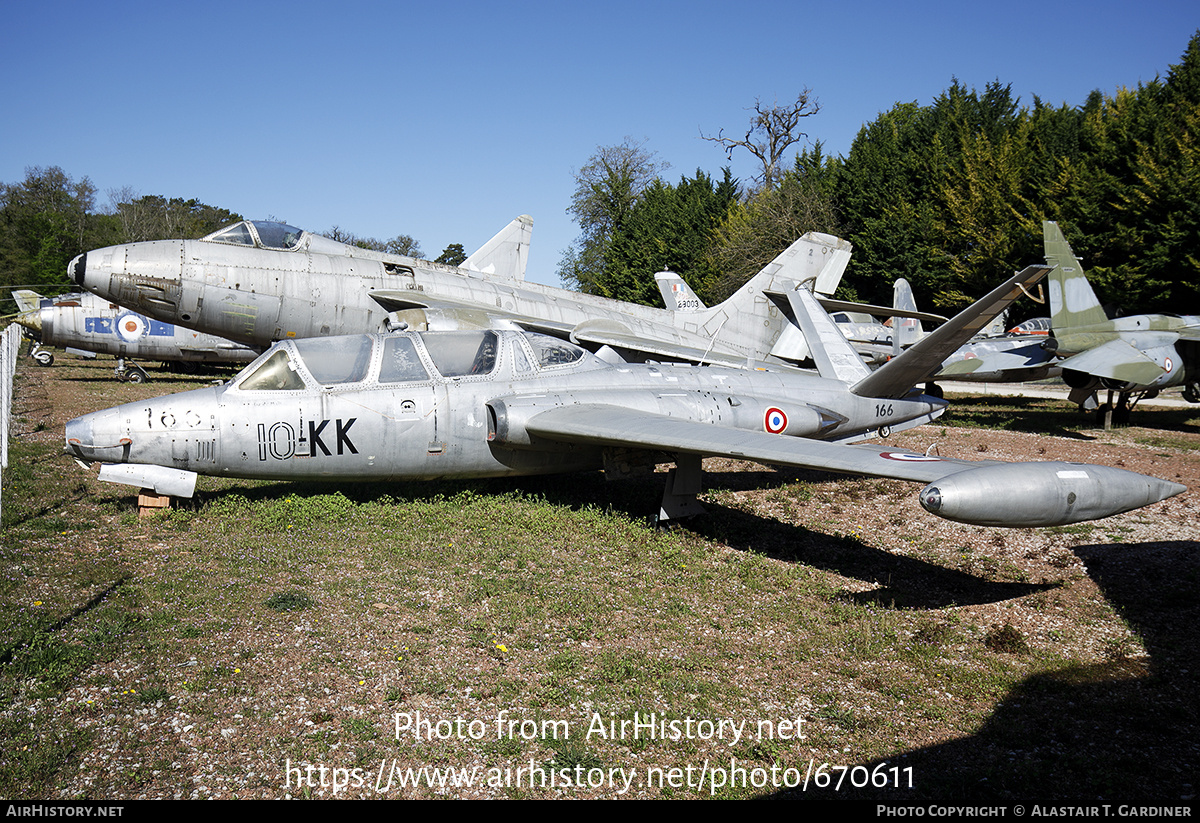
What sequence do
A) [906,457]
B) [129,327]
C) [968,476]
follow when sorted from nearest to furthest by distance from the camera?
[968,476] < [906,457] < [129,327]

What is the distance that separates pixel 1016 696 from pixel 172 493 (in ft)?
27.2

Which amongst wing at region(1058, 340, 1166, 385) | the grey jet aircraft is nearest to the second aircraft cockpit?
wing at region(1058, 340, 1166, 385)

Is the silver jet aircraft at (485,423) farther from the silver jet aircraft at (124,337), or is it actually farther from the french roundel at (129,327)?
the french roundel at (129,327)

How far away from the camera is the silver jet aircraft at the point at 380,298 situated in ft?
43.8

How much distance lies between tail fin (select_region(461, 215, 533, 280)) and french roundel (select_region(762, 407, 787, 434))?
12673 mm

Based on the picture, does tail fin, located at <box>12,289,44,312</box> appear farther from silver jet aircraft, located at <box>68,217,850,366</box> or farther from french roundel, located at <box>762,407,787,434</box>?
french roundel, located at <box>762,407,787,434</box>

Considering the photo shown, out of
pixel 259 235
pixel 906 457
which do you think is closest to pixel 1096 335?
pixel 906 457

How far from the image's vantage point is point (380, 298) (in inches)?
578

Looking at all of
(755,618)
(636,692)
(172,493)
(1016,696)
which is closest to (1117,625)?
(1016,696)

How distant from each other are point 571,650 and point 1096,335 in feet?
56.1

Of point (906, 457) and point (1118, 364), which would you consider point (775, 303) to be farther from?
point (906, 457)

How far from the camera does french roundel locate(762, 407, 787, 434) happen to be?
9547 millimetres

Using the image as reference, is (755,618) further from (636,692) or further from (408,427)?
(408,427)

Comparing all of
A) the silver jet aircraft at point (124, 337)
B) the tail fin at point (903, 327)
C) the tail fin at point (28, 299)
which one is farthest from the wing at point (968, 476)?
the tail fin at point (28, 299)
